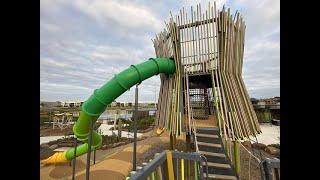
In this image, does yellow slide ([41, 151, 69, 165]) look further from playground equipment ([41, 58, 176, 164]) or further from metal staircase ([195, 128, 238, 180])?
metal staircase ([195, 128, 238, 180])

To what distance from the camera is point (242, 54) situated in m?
8.92

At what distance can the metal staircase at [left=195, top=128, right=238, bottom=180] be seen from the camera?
6.09m

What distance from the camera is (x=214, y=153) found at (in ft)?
22.1

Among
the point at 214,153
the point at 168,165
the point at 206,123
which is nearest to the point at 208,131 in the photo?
the point at 214,153

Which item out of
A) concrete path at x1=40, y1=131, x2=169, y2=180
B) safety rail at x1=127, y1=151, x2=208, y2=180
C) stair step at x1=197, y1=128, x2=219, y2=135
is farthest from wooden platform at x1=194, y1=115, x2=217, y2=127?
safety rail at x1=127, y1=151, x2=208, y2=180

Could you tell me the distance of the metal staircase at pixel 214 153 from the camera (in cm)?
609

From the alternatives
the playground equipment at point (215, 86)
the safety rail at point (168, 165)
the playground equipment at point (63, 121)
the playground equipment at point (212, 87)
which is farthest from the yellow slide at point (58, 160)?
the playground equipment at point (63, 121)

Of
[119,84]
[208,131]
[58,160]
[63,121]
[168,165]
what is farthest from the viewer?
[63,121]

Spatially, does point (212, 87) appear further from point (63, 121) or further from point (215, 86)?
point (63, 121)
